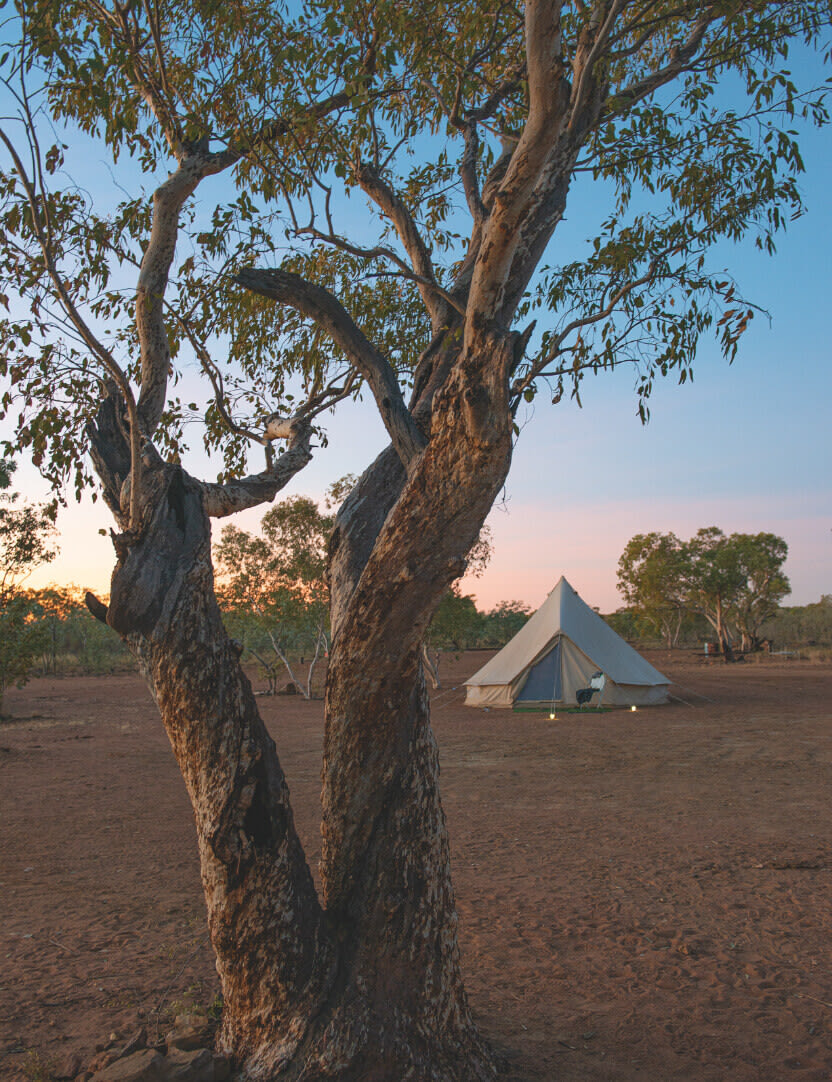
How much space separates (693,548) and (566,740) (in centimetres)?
3150

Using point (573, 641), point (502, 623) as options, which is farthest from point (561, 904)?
point (502, 623)

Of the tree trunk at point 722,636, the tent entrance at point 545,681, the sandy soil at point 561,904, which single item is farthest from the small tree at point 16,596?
the tree trunk at point 722,636

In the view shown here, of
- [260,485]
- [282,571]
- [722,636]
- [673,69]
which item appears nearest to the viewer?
[673,69]

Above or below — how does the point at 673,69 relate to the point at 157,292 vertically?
above

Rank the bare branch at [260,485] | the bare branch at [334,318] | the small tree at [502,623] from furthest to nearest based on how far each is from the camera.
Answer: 1. the small tree at [502,623]
2. the bare branch at [260,485]
3. the bare branch at [334,318]

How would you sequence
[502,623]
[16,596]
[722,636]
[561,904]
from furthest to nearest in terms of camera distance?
[502,623], [722,636], [16,596], [561,904]

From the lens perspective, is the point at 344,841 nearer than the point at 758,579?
Yes

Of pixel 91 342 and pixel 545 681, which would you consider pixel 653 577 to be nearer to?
pixel 545 681

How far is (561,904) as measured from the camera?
5.77m

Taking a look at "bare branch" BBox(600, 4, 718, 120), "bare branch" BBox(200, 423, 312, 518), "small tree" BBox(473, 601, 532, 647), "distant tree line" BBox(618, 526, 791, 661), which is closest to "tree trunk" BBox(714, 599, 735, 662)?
"distant tree line" BBox(618, 526, 791, 661)

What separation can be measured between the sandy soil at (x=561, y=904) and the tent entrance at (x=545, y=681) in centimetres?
580

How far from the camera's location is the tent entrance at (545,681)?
18.9m

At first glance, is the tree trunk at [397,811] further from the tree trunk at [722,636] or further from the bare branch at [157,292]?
the tree trunk at [722,636]

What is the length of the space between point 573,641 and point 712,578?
2494 cm
